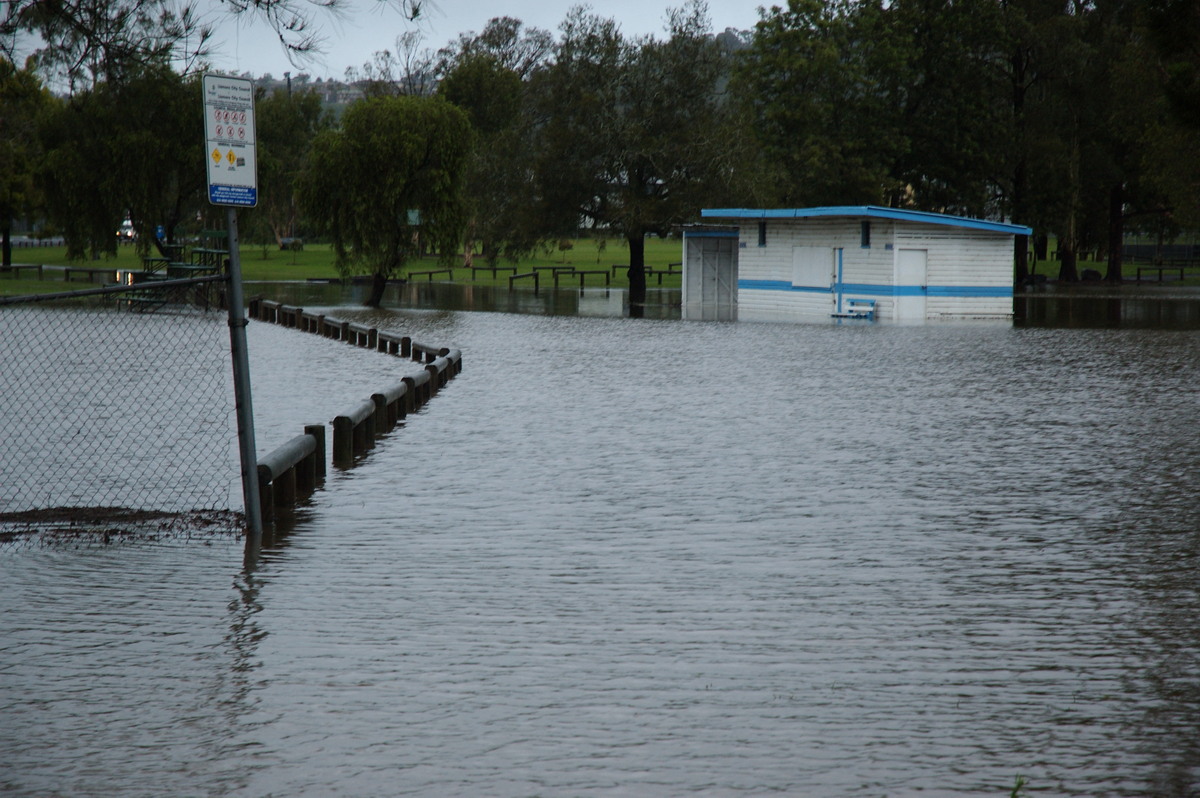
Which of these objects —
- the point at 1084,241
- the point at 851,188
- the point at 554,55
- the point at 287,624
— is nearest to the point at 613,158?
the point at 554,55

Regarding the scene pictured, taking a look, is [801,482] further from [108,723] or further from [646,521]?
[108,723]

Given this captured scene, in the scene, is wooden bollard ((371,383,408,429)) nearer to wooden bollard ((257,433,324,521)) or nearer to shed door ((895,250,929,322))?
wooden bollard ((257,433,324,521))

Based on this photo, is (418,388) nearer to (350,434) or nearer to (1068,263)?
(350,434)

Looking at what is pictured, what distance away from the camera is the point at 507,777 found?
180 inches

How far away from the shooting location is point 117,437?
527 inches

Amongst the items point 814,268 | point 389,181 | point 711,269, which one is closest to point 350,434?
point 389,181

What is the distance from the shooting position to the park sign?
7887 millimetres

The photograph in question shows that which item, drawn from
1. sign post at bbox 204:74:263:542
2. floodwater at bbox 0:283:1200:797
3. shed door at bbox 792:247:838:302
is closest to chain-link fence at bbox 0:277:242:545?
sign post at bbox 204:74:263:542

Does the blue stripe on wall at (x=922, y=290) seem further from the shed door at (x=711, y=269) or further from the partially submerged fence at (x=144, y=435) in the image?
the partially submerged fence at (x=144, y=435)

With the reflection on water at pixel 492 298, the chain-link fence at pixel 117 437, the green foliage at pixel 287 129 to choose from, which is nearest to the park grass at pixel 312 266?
the reflection on water at pixel 492 298

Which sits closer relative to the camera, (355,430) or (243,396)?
(243,396)

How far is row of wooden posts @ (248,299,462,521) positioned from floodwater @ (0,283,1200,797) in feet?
0.90

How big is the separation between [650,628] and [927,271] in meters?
35.5

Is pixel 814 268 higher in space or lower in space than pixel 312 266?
lower
